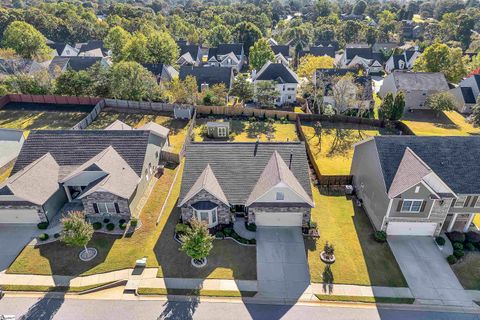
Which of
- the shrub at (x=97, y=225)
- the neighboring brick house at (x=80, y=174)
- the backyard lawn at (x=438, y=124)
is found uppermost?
the neighboring brick house at (x=80, y=174)

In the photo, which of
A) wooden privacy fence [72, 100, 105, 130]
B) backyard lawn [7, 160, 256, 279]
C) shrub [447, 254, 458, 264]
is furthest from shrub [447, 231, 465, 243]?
wooden privacy fence [72, 100, 105, 130]

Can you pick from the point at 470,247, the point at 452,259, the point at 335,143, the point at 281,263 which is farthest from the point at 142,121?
the point at 470,247

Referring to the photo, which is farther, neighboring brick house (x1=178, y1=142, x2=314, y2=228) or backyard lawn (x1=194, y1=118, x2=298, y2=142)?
backyard lawn (x1=194, y1=118, x2=298, y2=142)

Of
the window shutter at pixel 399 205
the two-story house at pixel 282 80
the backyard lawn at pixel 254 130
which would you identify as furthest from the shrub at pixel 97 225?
the two-story house at pixel 282 80

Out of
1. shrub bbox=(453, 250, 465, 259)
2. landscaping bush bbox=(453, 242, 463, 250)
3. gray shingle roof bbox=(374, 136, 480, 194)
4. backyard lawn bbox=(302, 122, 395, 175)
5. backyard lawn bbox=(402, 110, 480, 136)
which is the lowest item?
shrub bbox=(453, 250, 465, 259)

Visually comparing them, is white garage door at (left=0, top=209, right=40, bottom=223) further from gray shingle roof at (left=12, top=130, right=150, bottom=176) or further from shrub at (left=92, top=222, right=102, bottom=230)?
gray shingle roof at (left=12, top=130, right=150, bottom=176)

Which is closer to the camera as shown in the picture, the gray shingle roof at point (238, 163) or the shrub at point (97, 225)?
the shrub at point (97, 225)

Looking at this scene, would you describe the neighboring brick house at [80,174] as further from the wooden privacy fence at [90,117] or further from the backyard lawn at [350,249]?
the backyard lawn at [350,249]
